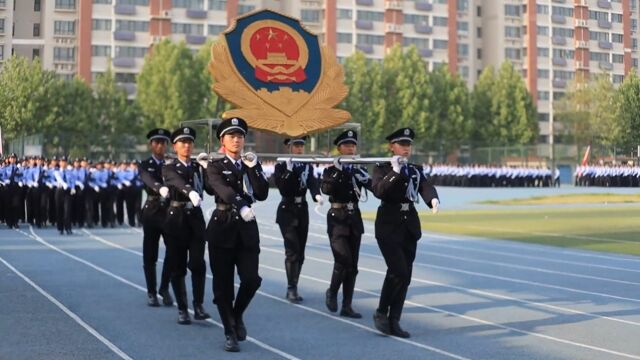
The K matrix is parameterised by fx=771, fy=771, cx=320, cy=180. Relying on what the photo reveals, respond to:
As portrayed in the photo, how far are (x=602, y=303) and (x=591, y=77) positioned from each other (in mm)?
93241

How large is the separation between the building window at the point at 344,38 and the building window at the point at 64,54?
90.8 ft

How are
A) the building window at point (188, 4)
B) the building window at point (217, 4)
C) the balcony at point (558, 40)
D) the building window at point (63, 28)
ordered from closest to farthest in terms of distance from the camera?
the building window at point (63, 28) → the building window at point (188, 4) → the building window at point (217, 4) → the balcony at point (558, 40)

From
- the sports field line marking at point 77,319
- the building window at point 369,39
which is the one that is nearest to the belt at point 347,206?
the sports field line marking at point 77,319

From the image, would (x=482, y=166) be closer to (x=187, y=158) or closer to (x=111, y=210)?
(x=111, y=210)

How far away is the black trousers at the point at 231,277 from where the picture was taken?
725cm

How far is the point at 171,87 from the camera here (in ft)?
218

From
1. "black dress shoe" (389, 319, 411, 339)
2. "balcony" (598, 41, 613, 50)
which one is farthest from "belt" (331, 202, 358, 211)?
"balcony" (598, 41, 613, 50)

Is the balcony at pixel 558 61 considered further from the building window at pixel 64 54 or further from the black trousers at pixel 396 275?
the black trousers at pixel 396 275

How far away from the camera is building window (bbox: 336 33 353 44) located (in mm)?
84438

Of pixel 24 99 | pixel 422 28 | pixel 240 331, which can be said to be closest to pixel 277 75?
pixel 240 331

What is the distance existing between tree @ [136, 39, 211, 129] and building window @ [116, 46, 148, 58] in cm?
862

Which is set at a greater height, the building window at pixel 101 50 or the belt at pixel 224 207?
the building window at pixel 101 50

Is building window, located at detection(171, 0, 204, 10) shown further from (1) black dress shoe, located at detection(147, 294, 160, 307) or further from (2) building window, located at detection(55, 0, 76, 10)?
(1) black dress shoe, located at detection(147, 294, 160, 307)

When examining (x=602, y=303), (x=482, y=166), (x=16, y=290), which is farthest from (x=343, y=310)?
(x=482, y=166)
